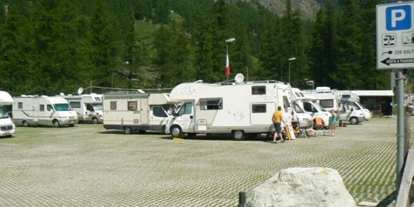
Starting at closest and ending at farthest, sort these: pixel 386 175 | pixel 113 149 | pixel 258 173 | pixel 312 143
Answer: pixel 386 175, pixel 258 173, pixel 113 149, pixel 312 143

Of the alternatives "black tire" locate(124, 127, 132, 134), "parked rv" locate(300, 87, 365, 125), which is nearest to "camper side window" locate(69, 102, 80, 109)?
"black tire" locate(124, 127, 132, 134)

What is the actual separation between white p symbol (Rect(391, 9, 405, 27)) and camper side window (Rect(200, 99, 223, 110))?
1778cm

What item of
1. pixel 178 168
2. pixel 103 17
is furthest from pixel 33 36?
pixel 178 168

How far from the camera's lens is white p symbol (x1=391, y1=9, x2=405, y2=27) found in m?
6.01

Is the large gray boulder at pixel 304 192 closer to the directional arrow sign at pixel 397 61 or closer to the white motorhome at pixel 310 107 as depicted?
the directional arrow sign at pixel 397 61

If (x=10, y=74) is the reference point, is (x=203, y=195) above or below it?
below

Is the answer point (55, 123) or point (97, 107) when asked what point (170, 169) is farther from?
point (97, 107)

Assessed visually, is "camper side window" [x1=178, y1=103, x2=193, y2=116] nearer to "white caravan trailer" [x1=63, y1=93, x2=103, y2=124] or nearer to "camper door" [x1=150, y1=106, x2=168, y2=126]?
"camper door" [x1=150, y1=106, x2=168, y2=126]

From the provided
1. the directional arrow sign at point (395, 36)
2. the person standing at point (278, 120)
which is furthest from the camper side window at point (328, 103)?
the directional arrow sign at point (395, 36)

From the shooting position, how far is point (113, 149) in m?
20.2

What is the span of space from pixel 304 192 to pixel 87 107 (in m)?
37.7

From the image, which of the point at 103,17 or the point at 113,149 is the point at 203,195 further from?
the point at 103,17

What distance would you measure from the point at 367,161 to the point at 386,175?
9.82 ft

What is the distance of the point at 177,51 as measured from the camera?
67125 millimetres
